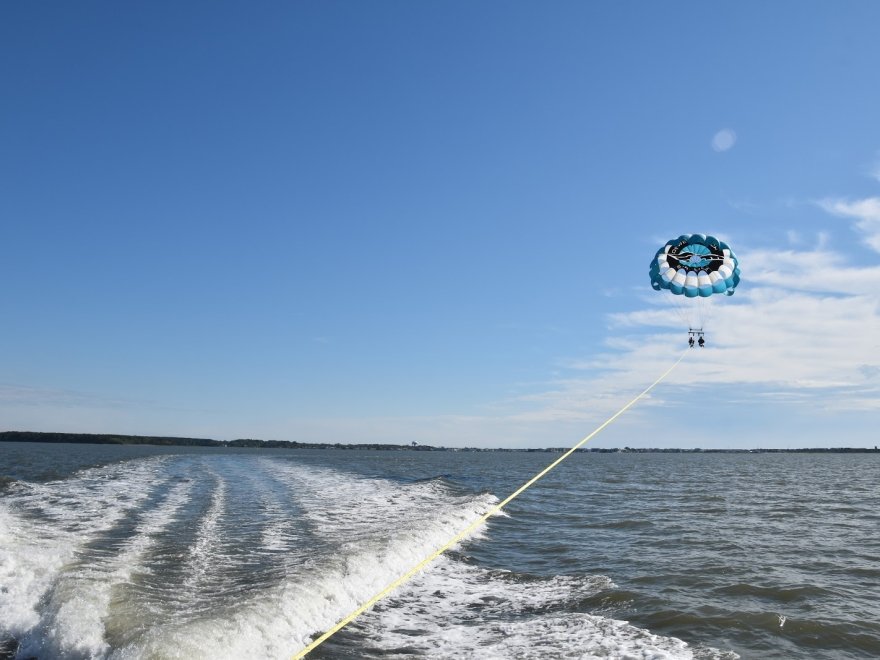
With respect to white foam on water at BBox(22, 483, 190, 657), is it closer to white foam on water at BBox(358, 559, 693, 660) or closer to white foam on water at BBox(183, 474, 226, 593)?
white foam on water at BBox(183, 474, 226, 593)

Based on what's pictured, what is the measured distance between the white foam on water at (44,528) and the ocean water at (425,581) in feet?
0.19

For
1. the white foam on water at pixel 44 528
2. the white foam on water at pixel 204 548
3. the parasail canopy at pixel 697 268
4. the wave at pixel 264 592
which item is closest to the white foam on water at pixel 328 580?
the wave at pixel 264 592

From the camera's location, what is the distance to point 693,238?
74.9ft

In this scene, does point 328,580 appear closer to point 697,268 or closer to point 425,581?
point 425,581

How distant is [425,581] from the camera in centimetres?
1176

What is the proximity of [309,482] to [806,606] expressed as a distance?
80.0ft

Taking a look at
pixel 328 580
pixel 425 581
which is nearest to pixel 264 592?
pixel 328 580

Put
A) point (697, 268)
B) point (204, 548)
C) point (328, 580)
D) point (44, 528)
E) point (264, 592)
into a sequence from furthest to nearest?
point (697, 268), point (44, 528), point (204, 548), point (328, 580), point (264, 592)

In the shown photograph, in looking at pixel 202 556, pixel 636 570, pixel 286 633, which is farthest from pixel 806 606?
pixel 202 556

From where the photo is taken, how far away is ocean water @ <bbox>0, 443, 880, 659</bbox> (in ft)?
25.9

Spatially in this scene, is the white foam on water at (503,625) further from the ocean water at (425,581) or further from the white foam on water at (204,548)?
the white foam on water at (204,548)

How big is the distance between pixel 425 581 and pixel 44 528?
964 cm

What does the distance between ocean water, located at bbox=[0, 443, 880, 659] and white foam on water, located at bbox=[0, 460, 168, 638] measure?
6 centimetres

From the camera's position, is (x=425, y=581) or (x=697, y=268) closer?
(x=425, y=581)
